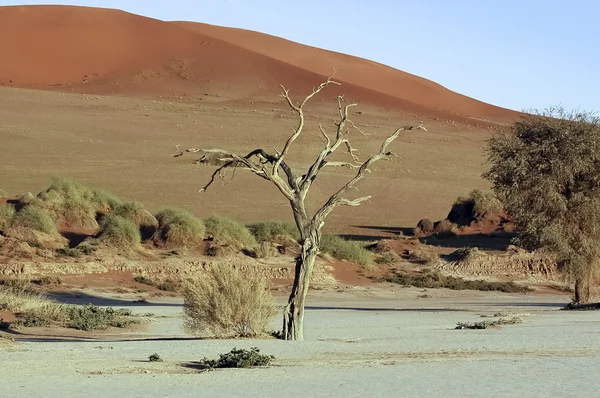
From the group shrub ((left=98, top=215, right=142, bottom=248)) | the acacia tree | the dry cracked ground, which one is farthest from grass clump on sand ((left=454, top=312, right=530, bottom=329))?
shrub ((left=98, top=215, right=142, bottom=248))

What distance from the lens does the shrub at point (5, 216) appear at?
34.5 m

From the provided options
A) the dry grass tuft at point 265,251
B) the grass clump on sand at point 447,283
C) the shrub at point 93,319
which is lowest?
the shrub at point 93,319

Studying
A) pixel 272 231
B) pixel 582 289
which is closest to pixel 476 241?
pixel 272 231

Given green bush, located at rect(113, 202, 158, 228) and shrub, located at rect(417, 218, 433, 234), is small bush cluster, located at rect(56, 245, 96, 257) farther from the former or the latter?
shrub, located at rect(417, 218, 433, 234)

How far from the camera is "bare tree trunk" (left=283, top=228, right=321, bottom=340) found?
18.1m

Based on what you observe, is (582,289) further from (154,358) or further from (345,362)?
(154,358)

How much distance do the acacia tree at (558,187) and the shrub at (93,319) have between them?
1122 centimetres

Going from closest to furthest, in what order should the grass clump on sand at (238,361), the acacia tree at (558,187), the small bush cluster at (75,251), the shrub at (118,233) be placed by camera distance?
the grass clump on sand at (238,361)
the acacia tree at (558,187)
the small bush cluster at (75,251)
the shrub at (118,233)

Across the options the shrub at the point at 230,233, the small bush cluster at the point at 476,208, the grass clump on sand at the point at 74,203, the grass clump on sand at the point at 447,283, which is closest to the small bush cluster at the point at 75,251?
the grass clump on sand at the point at 74,203

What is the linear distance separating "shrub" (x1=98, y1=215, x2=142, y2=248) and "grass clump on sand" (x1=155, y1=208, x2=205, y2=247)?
4.22ft

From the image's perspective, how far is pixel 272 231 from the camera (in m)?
39.7

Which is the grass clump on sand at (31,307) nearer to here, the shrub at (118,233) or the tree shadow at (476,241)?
the shrub at (118,233)

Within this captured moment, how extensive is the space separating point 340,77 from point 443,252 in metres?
98.6

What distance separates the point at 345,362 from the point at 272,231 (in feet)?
80.4
